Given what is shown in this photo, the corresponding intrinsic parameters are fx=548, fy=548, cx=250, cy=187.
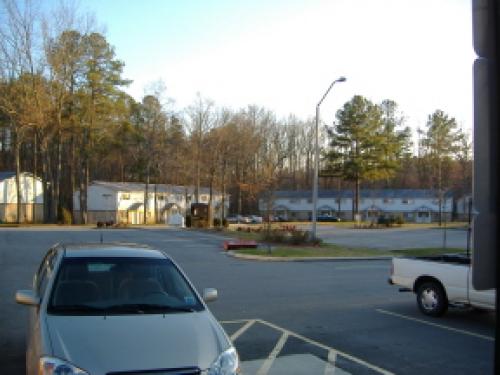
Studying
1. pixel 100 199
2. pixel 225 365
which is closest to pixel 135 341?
pixel 225 365

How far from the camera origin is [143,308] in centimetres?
548

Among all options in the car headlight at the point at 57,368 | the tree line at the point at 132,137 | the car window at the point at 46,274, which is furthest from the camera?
the tree line at the point at 132,137

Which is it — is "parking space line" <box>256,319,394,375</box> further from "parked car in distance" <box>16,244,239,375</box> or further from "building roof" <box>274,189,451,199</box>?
"building roof" <box>274,189,451,199</box>

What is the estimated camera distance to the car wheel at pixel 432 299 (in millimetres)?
10617

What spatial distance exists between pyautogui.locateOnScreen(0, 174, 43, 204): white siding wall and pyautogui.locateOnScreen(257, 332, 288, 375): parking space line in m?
61.7

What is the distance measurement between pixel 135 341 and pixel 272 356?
3.43 m

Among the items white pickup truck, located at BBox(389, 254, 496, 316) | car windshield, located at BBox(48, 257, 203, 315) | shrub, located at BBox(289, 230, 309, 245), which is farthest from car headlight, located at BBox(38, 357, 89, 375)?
shrub, located at BBox(289, 230, 309, 245)

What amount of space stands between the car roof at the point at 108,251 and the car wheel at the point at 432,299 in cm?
633

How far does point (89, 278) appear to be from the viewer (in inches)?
230

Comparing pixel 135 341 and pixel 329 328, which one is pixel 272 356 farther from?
pixel 135 341

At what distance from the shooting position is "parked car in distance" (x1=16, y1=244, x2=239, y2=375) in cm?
438

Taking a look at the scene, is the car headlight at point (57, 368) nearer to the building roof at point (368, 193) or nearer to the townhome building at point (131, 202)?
the townhome building at point (131, 202)

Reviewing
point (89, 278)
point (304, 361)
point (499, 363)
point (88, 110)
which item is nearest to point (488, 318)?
point (304, 361)

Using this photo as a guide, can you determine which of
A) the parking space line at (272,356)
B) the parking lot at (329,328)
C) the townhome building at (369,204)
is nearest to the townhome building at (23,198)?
the townhome building at (369,204)
